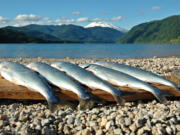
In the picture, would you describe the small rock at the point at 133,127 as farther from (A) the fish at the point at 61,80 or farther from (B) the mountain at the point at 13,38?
(B) the mountain at the point at 13,38

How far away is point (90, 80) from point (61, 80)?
27.8 inches

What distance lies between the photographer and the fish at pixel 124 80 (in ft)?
17.8

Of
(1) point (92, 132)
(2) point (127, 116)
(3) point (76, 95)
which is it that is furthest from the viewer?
(3) point (76, 95)

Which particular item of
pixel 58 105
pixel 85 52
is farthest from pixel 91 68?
pixel 85 52

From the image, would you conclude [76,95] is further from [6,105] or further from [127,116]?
[6,105]

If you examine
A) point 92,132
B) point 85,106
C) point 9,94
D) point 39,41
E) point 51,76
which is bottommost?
point 92,132

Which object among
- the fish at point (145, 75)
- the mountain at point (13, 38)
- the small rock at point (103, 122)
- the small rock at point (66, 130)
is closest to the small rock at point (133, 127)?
the small rock at point (103, 122)

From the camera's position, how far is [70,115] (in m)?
4.74

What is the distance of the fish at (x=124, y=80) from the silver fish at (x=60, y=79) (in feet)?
2.57

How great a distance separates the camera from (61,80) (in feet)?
17.9

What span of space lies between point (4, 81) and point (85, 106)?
2287 millimetres

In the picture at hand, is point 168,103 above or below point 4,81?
below

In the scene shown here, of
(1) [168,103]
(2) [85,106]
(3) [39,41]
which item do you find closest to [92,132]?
(2) [85,106]

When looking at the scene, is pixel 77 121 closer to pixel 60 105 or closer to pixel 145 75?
pixel 60 105
